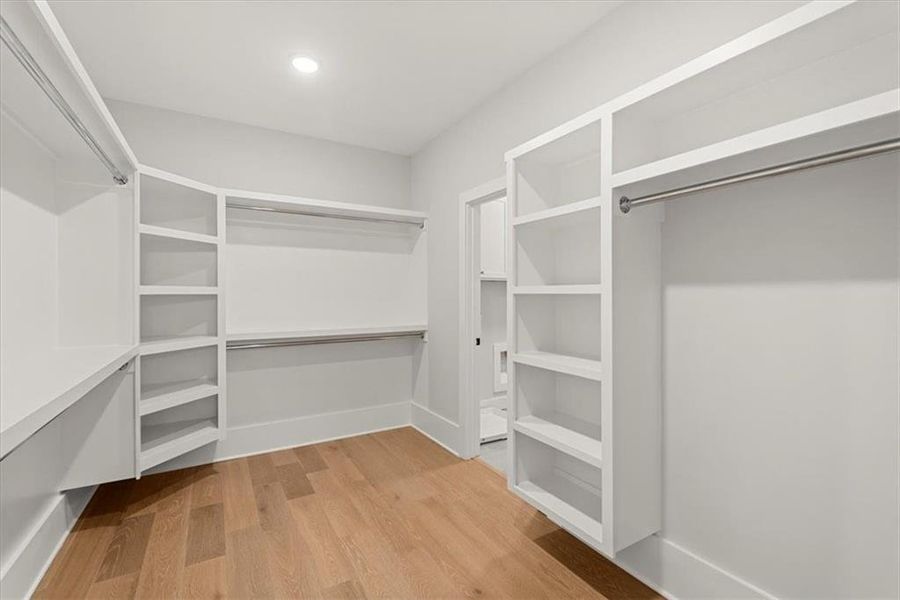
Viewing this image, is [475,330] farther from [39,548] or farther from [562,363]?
[39,548]

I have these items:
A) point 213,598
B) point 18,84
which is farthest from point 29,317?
point 213,598

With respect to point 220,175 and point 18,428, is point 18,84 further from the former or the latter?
point 220,175

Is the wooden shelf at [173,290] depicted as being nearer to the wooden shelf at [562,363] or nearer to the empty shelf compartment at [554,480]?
the wooden shelf at [562,363]

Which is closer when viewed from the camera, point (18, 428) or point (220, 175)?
point (18, 428)

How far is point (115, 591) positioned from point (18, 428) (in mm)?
1223

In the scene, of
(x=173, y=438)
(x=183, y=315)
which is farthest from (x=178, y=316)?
(x=173, y=438)

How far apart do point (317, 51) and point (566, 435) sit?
2369 mm

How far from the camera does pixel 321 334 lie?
3.13 meters

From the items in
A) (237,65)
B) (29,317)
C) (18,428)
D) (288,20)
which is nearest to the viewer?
(18,428)

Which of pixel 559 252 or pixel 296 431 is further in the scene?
pixel 296 431

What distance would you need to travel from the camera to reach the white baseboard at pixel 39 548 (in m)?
1.53

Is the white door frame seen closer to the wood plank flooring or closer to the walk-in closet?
the walk-in closet

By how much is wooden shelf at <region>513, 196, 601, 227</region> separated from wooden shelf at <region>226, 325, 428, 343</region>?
5.75 feet

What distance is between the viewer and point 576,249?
2064 millimetres
